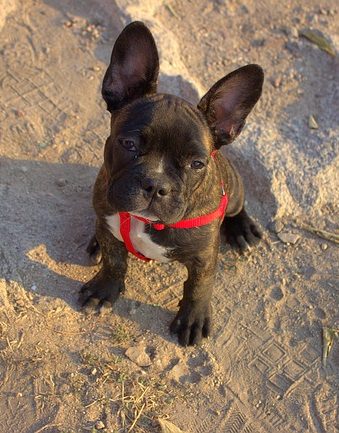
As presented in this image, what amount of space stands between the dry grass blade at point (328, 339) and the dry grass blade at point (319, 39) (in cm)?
312

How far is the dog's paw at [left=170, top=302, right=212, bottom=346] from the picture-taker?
15.5 ft

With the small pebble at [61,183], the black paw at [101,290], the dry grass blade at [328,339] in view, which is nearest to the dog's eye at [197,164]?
the black paw at [101,290]

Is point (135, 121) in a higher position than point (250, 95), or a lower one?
lower

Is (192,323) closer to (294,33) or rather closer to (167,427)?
(167,427)

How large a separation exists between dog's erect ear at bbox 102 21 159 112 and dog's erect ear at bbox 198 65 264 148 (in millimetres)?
385

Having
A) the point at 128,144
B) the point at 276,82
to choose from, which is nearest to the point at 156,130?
the point at 128,144

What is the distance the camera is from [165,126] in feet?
12.4

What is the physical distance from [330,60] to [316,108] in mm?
685

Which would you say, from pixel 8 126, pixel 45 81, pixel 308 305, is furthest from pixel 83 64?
pixel 308 305

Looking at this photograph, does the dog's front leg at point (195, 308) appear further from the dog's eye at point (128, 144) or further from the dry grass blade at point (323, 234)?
the dry grass blade at point (323, 234)

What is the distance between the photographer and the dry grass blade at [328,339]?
4828 millimetres

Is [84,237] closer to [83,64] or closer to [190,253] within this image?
[190,253]

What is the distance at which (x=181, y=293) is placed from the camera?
5.15 m

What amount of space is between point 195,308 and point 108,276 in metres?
0.69
